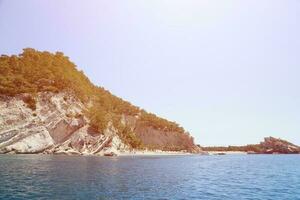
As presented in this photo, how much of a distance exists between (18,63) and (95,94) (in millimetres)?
45667

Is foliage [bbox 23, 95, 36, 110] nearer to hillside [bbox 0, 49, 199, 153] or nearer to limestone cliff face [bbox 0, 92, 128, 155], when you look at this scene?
hillside [bbox 0, 49, 199, 153]

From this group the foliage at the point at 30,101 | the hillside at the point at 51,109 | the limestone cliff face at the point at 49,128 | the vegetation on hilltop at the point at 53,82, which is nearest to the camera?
the limestone cliff face at the point at 49,128

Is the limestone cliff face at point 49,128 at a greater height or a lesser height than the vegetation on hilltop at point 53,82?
lesser

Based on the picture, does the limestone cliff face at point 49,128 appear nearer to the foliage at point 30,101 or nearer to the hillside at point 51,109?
the hillside at point 51,109

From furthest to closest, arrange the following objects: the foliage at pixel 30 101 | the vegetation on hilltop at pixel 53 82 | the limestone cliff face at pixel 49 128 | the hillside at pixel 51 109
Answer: the vegetation on hilltop at pixel 53 82 → the foliage at pixel 30 101 → the hillside at pixel 51 109 → the limestone cliff face at pixel 49 128

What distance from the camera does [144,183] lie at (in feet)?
143

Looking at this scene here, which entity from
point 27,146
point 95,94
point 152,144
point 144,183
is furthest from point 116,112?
point 144,183

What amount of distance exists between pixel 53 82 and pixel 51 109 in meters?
14.9

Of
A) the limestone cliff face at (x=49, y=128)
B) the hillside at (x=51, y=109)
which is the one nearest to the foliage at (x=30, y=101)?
the hillside at (x=51, y=109)

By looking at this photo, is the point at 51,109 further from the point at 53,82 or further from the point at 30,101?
the point at 53,82

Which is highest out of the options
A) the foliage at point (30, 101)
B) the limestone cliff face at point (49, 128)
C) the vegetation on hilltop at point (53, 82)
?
the vegetation on hilltop at point (53, 82)

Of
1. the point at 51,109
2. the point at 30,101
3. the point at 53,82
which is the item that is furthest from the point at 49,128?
the point at 53,82

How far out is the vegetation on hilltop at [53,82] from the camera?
394 ft

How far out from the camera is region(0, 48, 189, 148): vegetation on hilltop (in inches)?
4724
